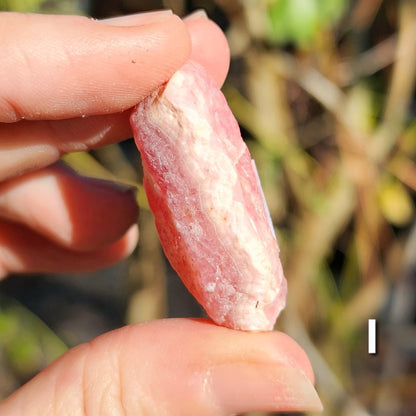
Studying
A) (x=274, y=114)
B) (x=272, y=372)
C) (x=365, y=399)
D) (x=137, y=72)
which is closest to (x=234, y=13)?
(x=274, y=114)

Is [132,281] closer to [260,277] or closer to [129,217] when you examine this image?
[129,217]

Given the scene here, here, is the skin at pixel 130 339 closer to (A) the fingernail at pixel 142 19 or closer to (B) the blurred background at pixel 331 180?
(A) the fingernail at pixel 142 19

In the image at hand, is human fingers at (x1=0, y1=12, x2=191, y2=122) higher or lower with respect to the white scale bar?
higher

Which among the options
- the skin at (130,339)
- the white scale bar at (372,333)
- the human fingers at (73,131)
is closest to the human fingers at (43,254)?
the human fingers at (73,131)

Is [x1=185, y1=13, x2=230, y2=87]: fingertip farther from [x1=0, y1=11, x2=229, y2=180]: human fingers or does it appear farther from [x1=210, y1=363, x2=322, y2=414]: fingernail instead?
[x1=210, y1=363, x2=322, y2=414]: fingernail

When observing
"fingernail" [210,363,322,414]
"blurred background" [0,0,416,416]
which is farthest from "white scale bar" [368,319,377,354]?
"fingernail" [210,363,322,414]

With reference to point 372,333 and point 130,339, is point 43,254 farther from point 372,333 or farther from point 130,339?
point 372,333
